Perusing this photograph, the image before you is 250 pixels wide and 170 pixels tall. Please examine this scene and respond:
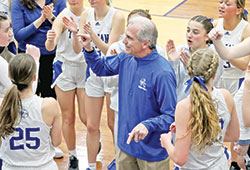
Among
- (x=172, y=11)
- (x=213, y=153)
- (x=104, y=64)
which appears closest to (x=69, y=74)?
(x=104, y=64)

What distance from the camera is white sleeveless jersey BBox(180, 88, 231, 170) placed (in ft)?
10.3

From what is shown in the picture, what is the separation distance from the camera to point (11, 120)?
3252mm

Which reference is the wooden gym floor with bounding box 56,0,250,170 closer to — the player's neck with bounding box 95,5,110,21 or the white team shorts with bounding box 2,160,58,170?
the player's neck with bounding box 95,5,110,21

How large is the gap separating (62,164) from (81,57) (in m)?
1.28

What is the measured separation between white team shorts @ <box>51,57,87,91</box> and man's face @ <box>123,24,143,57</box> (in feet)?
5.00

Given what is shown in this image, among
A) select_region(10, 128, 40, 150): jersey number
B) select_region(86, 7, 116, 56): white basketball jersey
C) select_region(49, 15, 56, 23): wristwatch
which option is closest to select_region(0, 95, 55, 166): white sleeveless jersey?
select_region(10, 128, 40, 150): jersey number

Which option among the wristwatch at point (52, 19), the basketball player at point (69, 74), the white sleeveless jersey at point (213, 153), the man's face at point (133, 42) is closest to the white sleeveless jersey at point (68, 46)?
the basketball player at point (69, 74)

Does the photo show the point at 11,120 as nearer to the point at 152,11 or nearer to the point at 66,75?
the point at 66,75

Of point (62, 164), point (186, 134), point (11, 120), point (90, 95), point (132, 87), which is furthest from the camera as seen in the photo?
point (62, 164)

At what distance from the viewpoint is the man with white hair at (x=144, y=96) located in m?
3.51

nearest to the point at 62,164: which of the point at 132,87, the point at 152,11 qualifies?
the point at 132,87

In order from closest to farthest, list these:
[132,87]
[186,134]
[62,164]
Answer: [186,134] < [132,87] < [62,164]

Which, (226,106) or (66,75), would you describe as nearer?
(226,106)

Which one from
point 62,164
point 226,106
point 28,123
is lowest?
point 62,164
